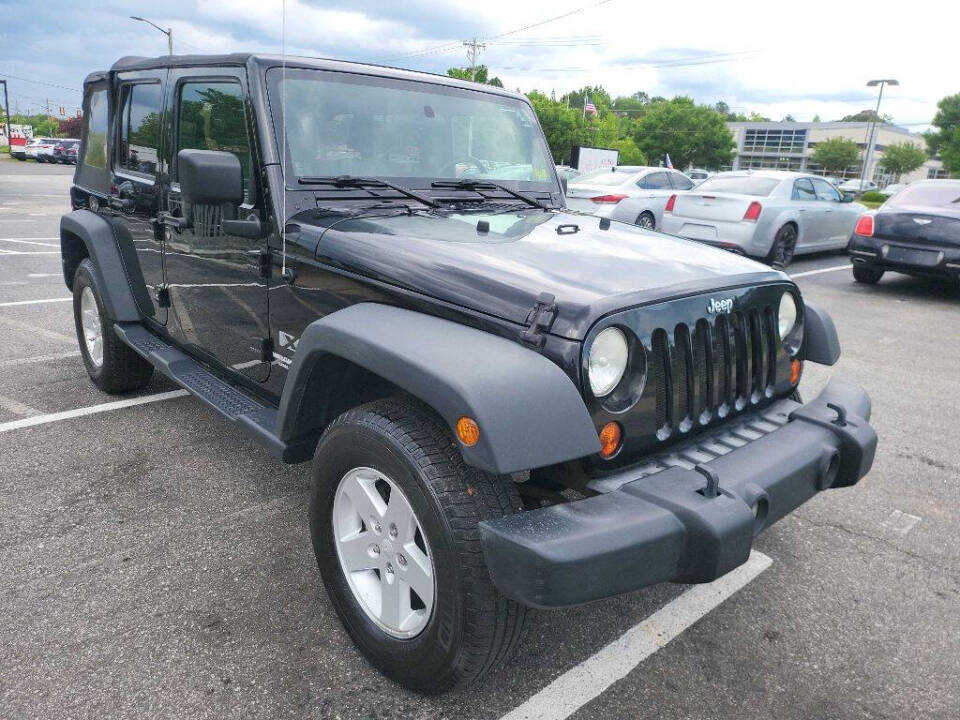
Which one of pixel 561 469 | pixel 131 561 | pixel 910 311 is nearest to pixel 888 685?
pixel 561 469

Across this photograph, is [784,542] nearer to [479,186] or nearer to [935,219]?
[479,186]

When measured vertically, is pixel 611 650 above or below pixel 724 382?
below

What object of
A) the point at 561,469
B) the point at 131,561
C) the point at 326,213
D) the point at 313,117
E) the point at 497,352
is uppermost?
the point at 313,117

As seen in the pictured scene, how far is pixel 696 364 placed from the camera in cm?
237

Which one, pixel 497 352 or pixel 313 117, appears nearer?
pixel 497 352

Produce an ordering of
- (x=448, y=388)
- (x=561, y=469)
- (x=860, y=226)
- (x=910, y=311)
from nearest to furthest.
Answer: (x=448, y=388)
(x=561, y=469)
(x=910, y=311)
(x=860, y=226)

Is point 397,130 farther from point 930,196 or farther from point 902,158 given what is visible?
point 902,158

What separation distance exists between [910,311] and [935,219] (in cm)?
123

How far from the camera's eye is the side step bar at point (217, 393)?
8.96 feet

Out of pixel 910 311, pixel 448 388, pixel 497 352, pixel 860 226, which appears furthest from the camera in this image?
pixel 860 226

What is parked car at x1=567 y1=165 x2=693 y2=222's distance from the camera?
1215 cm

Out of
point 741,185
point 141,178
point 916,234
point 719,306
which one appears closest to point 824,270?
point 741,185

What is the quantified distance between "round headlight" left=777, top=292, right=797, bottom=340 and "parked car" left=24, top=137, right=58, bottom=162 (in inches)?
1938

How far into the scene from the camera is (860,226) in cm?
959
